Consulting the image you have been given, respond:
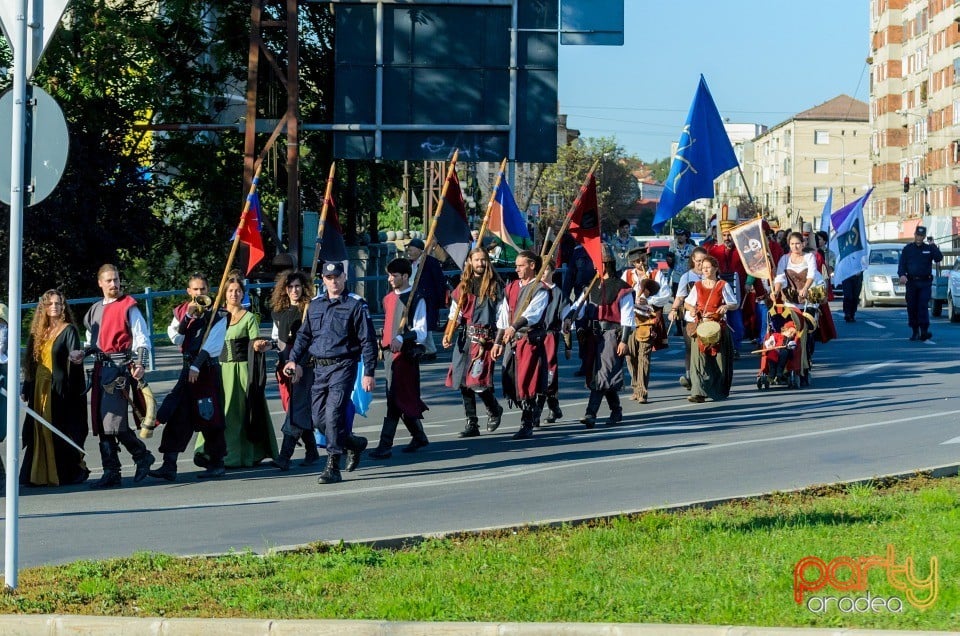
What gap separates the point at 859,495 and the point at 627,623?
4110 mm

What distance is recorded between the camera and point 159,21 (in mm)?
25516

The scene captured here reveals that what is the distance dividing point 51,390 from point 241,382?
1.52 metres

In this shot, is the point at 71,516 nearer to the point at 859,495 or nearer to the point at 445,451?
the point at 445,451

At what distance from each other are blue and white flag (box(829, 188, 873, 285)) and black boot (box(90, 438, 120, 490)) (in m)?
14.5

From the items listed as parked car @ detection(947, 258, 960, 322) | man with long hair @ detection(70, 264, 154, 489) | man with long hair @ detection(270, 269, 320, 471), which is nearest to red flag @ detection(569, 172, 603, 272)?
man with long hair @ detection(270, 269, 320, 471)

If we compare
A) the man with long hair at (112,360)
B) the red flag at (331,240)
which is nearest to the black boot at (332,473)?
the man with long hair at (112,360)

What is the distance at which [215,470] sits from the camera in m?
12.5

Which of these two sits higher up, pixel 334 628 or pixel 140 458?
pixel 140 458

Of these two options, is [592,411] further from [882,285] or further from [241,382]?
[882,285]

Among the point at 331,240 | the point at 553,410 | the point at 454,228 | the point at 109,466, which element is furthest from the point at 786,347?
the point at 109,466

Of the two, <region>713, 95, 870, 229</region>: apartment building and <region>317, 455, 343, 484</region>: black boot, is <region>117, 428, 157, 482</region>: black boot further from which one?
<region>713, 95, 870, 229</region>: apartment building

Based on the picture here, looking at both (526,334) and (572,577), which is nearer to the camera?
(572,577)

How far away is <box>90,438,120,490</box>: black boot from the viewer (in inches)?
469

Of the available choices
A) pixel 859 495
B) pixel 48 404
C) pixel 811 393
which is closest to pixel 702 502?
pixel 859 495
